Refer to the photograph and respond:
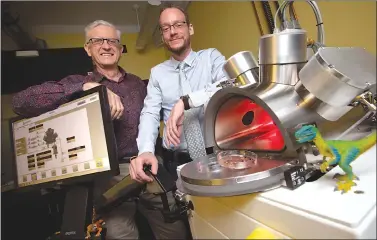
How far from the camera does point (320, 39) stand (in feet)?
2.09

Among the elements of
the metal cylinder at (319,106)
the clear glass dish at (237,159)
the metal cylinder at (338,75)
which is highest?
the metal cylinder at (338,75)

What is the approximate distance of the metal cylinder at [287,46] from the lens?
53 cm

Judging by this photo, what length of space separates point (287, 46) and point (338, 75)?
0.15 m

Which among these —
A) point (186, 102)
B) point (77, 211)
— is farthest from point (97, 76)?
point (77, 211)

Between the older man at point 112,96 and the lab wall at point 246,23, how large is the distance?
1.10ft

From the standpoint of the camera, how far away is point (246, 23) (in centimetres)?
99

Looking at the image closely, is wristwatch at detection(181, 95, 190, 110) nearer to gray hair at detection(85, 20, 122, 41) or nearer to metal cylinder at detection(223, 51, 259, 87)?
metal cylinder at detection(223, 51, 259, 87)

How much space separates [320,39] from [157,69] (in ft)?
1.84

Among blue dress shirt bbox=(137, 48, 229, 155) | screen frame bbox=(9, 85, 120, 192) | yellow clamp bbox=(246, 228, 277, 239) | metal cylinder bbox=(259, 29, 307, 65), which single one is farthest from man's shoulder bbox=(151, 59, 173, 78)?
yellow clamp bbox=(246, 228, 277, 239)

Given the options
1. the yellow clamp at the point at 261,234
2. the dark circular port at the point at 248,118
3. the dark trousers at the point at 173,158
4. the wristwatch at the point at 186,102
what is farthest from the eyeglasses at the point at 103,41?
the yellow clamp at the point at 261,234

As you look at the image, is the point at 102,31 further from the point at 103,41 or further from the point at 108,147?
the point at 108,147

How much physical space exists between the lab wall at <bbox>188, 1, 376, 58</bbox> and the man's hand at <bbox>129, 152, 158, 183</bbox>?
1.54 feet

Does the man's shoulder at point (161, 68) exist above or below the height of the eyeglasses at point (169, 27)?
below

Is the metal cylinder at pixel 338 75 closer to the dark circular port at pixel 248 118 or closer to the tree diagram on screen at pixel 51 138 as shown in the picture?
the dark circular port at pixel 248 118
